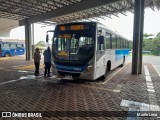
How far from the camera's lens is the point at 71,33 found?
8.95m

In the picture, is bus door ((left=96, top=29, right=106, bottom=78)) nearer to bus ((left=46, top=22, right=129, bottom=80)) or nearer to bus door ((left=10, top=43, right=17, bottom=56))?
bus ((left=46, top=22, right=129, bottom=80))

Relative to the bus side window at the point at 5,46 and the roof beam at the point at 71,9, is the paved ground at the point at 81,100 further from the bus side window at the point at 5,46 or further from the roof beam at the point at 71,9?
the bus side window at the point at 5,46

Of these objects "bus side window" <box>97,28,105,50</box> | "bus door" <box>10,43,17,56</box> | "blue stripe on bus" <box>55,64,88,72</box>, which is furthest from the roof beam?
"bus door" <box>10,43,17,56</box>

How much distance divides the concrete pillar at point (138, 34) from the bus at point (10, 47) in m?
22.1

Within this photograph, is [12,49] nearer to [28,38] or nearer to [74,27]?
[28,38]

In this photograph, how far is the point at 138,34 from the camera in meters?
12.2

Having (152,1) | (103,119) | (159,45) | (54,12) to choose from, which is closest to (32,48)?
(54,12)

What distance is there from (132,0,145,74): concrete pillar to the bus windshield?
4.97 meters

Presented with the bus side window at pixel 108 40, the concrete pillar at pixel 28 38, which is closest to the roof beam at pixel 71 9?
the concrete pillar at pixel 28 38

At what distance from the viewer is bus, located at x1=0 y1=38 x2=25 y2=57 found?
93.4ft

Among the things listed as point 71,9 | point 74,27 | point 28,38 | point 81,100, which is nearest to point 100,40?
point 74,27

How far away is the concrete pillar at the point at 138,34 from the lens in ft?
39.7

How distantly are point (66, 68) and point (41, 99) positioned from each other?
2.58m

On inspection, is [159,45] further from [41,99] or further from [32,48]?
[41,99]
